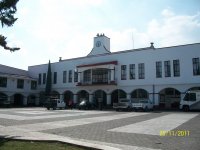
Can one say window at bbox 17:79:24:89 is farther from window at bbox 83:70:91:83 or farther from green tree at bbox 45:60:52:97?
window at bbox 83:70:91:83

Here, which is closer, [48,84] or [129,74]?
[129,74]

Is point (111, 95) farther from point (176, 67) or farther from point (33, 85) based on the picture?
point (33, 85)

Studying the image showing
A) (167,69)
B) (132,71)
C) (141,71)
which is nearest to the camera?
(167,69)

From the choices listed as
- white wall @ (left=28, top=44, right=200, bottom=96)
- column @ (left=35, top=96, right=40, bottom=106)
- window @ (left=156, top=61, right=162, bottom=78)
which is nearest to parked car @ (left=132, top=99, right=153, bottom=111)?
white wall @ (left=28, top=44, right=200, bottom=96)

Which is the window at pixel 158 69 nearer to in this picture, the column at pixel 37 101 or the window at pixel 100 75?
the window at pixel 100 75

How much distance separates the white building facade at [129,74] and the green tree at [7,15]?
88.2ft

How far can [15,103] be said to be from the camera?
160ft

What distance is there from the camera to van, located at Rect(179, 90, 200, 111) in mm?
29578

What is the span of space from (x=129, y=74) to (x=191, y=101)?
37.9 ft

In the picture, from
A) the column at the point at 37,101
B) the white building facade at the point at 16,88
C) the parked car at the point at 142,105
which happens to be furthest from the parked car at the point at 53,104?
the column at the point at 37,101

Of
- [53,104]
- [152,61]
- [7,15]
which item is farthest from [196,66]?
[7,15]

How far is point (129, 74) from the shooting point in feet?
127

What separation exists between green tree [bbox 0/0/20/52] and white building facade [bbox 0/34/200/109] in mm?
26889

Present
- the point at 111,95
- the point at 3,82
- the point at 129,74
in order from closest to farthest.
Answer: the point at 129,74 → the point at 111,95 → the point at 3,82
